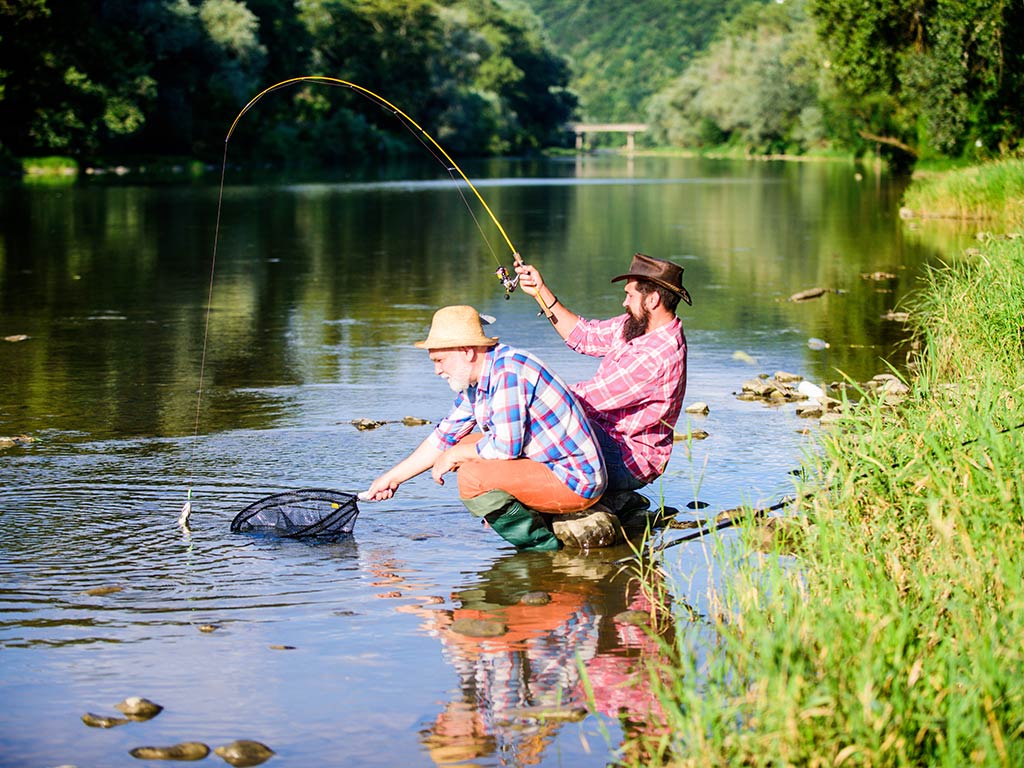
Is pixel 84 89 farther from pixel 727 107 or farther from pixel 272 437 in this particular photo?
pixel 727 107

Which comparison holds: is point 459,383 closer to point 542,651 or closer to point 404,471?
point 404,471

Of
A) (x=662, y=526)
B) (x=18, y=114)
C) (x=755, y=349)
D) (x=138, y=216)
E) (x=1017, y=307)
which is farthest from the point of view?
(x=18, y=114)

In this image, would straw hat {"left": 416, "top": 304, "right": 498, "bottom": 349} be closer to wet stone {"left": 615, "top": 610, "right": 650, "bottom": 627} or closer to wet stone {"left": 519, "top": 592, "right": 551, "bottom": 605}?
wet stone {"left": 519, "top": 592, "right": 551, "bottom": 605}

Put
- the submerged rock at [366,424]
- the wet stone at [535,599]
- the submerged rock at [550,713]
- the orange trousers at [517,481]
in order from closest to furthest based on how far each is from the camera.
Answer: the submerged rock at [550,713], the wet stone at [535,599], the orange trousers at [517,481], the submerged rock at [366,424]

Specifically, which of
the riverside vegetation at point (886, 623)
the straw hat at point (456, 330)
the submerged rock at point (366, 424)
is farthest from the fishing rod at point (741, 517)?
the submerged rock at point (366, 424)

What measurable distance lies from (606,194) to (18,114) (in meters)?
25.1

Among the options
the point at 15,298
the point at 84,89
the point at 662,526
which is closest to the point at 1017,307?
the point at 662,526

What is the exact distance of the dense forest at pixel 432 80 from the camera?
39312 millimetres

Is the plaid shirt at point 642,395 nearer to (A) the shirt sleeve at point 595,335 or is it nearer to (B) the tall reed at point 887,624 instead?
(A) the shirt sleeve at point 595,335

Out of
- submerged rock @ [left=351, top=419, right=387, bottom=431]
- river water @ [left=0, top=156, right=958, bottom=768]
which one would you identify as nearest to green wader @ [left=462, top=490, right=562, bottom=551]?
river water @ [left=0, top=156, right=958, bottom=768]

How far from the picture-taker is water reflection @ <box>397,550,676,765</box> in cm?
495

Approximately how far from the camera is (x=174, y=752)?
15.7ft

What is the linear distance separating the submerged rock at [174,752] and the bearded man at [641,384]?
9.68ft

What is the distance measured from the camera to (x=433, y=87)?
10156cm
